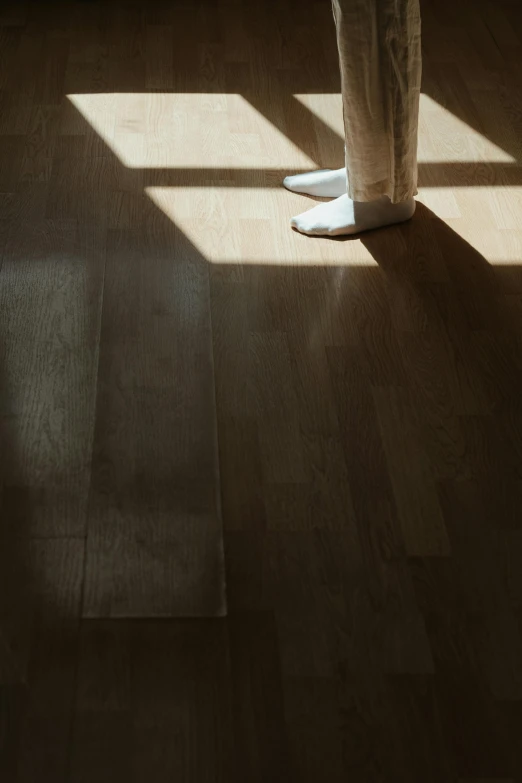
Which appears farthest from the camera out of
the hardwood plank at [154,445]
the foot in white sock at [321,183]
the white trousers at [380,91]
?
the foot in white sock at [321,183]

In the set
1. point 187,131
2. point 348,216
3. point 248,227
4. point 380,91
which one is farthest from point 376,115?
point 187,131

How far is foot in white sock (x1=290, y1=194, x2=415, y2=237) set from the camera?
7.20ft

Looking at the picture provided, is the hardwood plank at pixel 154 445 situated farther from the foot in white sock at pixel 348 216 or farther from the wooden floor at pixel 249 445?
the foot in white sock at pixel 348 216

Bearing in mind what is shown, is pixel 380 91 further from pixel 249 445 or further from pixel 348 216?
pixel 249 445

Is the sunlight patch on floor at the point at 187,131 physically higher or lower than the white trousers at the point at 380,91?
lower

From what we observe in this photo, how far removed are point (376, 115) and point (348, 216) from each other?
277 mm

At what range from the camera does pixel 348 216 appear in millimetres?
2201

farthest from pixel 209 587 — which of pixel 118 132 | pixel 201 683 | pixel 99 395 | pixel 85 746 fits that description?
pixel 118 132

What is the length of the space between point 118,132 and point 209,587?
1.53m

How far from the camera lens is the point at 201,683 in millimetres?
1309

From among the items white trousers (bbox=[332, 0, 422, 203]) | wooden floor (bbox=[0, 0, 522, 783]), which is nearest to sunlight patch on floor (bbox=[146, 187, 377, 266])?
wooden floor (bbox=[0, 0, 522, 783])

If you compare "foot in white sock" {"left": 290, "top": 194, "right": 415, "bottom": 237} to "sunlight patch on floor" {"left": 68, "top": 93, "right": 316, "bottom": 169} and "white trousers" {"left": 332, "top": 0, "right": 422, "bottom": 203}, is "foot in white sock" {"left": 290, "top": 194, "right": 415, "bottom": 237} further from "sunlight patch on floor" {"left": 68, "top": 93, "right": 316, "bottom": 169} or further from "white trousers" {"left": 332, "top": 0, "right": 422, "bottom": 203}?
"sunlight patch on floor" {"left": 68, "top": 93, "right": 316, "bottom": 169}

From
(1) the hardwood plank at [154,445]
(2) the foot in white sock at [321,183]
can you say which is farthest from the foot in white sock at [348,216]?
(1) the hardwood plank at [154,445]

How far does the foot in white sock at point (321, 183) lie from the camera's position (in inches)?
91.8
